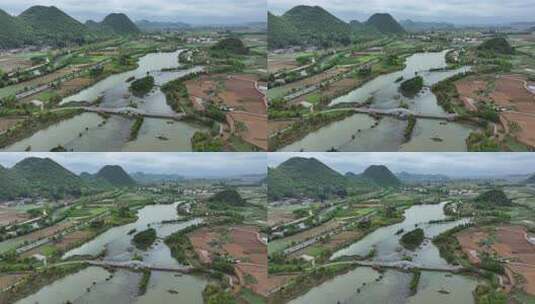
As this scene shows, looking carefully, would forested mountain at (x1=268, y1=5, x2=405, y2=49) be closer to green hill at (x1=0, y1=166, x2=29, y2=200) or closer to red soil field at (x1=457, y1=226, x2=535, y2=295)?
red soil field at (x1=457, y1=226, x2=535, y2=295)

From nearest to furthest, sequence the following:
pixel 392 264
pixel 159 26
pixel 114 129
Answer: pixel 114 129 → pixel 392 264 → pixel 159 26

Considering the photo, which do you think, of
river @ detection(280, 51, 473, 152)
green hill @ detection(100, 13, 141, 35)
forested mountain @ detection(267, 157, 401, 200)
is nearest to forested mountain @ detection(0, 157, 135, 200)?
green hill @ detection(100, 13, 141, 35)

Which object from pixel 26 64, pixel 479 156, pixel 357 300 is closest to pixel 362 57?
pixel 479 156

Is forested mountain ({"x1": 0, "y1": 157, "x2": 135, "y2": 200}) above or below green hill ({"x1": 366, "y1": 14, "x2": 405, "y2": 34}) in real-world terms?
below

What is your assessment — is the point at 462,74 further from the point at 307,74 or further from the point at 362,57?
the point at 307,74

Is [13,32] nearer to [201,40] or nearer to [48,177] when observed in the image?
[48,177]

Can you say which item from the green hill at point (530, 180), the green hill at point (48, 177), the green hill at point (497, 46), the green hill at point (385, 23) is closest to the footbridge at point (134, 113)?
the green hill at point (48, 177)

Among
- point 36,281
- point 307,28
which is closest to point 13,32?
point 36,281
